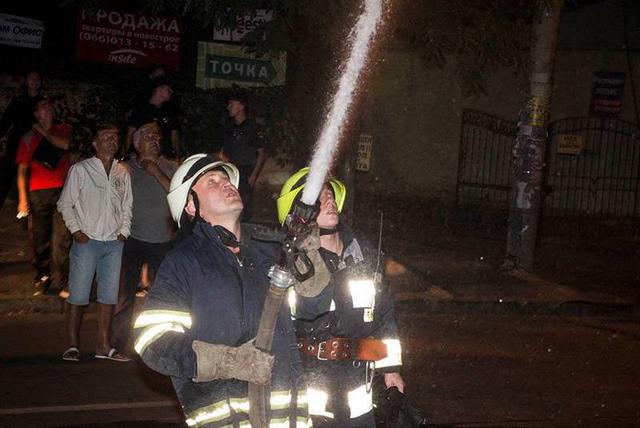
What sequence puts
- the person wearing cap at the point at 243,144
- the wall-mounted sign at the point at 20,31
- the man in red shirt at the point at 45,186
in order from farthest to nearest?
the wall-mounted sign at the point at 20,31, the person wearing cap at the point at 243,144, the man in red shirt at the point at 45,186

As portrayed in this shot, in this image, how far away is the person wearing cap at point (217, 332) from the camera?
3.17 meters

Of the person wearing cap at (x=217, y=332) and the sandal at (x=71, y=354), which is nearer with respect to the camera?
the person wearing cap at (x=217, y=332)

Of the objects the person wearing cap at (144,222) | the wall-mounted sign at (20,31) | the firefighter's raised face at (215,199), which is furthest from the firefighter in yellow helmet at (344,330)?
the wall-mounted sign at (20,31)

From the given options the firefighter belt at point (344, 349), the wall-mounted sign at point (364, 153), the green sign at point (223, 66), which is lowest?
the firefighter belt at point (344, 349)

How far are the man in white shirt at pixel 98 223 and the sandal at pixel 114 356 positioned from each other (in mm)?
210

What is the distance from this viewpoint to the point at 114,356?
801cm

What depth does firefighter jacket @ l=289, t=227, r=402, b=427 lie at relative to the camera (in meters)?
4.18

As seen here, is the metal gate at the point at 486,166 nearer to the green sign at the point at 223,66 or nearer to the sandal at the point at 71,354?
the green sign at the point at 223,66

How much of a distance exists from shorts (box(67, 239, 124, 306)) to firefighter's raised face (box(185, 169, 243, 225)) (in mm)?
4162

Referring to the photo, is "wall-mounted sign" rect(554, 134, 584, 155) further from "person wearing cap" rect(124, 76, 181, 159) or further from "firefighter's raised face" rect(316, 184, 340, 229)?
"firefighter's raised face" rect(316, 184, 340, 229)

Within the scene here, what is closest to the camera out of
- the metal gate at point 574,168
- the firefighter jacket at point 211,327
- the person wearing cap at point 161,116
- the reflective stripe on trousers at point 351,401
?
the firefighter jacket at point 211,327

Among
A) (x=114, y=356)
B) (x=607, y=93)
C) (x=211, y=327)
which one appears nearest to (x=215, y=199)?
(x=211, y=327)

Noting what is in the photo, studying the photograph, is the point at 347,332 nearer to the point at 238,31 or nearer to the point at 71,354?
the point at 71,354

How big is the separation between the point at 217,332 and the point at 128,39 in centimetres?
1259
